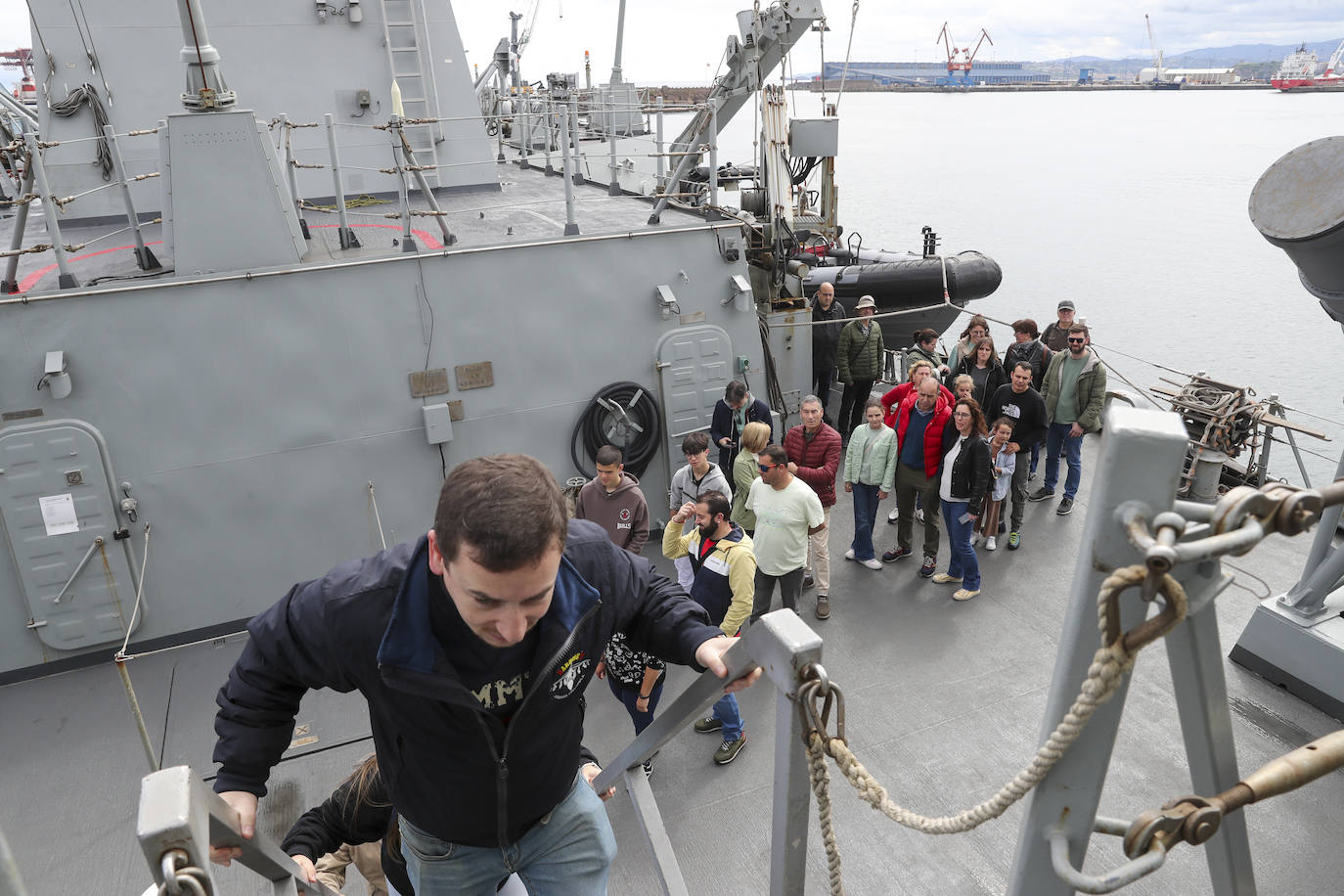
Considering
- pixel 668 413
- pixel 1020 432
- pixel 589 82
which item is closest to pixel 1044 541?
pixel 1020 432

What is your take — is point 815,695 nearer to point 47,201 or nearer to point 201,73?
point 47,201

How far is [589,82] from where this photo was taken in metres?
18.8

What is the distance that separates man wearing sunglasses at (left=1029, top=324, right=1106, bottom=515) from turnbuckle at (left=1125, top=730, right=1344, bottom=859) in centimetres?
592

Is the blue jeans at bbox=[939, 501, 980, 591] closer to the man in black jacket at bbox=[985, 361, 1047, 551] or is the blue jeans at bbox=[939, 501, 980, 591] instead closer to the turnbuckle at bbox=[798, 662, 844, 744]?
the man in black jacket at bbox=[985, 361, 1047, 551]

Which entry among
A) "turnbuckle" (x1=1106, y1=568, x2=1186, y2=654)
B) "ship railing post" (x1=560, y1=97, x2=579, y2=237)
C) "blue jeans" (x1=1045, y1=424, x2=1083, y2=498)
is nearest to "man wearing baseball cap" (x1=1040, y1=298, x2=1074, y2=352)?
"blue jeans" (x1=1045, y1=424, x2=1083, y2=498)

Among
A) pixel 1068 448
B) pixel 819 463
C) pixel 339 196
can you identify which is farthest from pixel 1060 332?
pixel 339 196

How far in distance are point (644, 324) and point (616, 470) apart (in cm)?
212

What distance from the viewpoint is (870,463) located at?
6.19 m

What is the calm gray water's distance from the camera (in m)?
16.5

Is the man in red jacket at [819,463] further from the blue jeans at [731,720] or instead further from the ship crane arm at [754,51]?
the ship crane arm at [754,51]

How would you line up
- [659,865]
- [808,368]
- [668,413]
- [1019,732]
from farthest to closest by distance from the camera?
[808,368], [668,413], [1019,732], [659,865]

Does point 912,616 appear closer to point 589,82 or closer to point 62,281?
point 62,281

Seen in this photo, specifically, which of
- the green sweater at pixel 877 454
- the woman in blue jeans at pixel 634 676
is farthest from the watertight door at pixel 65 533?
the green sweater at pixel 877 454

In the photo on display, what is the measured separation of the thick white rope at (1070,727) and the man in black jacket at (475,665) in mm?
396
